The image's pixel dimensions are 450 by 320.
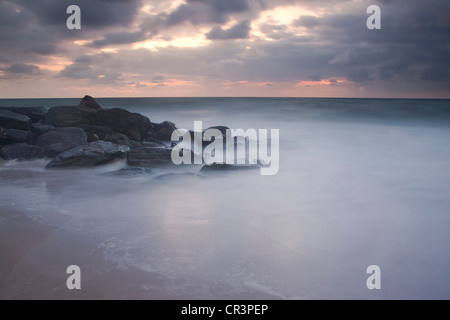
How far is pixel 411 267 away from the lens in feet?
13.2

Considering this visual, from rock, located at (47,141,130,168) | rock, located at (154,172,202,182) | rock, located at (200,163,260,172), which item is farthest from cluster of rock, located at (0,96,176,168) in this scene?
rock, located at (200,163,260,172)

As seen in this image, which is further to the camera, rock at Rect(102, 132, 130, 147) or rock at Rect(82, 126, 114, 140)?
rock at Rect(82, 126, 114, 140)

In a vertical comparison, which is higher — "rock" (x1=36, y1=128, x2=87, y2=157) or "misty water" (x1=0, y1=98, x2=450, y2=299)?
"rock" (x1=36, y1=128, x2=87, y2=157)

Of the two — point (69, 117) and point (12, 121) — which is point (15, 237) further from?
point (69, 117)

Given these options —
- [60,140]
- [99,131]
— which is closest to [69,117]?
[99,131]

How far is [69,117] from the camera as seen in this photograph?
41.2 feet

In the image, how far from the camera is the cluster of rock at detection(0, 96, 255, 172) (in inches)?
364

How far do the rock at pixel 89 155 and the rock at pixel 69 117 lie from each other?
3.26 metres

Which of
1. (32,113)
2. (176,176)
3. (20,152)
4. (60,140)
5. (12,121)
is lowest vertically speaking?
(176,176)

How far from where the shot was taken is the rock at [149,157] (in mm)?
9188

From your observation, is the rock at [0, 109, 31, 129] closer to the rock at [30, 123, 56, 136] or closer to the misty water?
the rock at [30, 123, 56, 136]

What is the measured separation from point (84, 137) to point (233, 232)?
24.4 feet

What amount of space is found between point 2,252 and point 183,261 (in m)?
2.18

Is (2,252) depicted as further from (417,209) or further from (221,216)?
(417,209)
